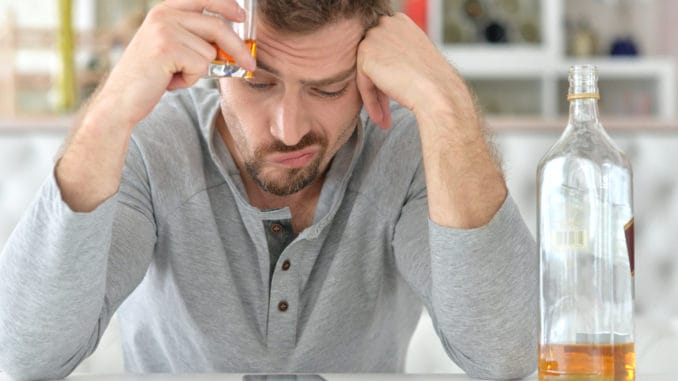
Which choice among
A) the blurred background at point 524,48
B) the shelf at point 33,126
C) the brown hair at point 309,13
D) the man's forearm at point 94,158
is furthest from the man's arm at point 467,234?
the blurred background at point 524,48

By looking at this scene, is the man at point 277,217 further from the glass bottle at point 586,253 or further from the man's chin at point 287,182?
the glass bottle at point 586,253

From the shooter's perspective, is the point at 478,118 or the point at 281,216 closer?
the point at 478,118

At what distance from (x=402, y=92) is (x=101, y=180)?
1.25 ft

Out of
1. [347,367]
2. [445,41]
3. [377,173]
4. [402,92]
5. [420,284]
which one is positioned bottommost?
[347,367]

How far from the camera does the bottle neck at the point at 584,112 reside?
911 millimetres

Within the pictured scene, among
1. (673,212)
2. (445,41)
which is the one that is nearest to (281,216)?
(673,212)

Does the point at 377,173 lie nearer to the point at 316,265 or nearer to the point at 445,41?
the point at 316,265

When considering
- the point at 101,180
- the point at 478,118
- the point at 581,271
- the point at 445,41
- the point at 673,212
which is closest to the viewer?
the point at 581,271

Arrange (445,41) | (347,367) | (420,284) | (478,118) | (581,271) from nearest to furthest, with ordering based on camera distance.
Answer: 1. (581,271)
2. (478,118)
3. (420,284)
4. (347,367)
5. (445,41)

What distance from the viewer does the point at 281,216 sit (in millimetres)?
1385

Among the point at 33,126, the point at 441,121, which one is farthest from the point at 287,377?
the point at 33,126

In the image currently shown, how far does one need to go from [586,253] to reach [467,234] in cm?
23

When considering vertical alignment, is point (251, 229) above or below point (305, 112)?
below

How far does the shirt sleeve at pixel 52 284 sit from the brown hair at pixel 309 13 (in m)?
0.34
